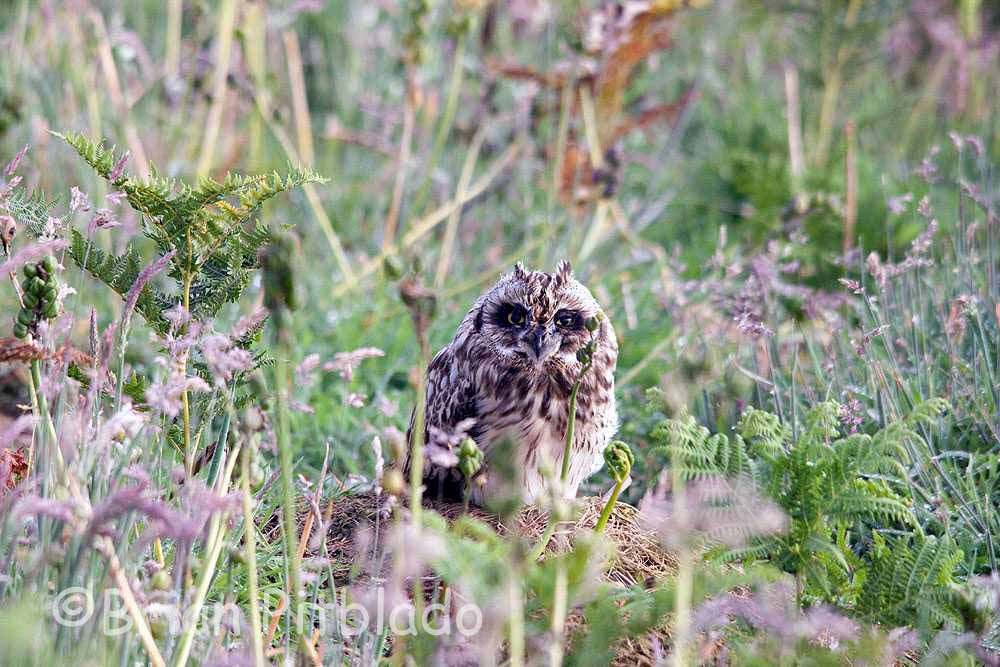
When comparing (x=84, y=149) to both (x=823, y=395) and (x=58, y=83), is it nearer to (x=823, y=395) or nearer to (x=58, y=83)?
→ (x=823, y=395)

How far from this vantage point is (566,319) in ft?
10.4

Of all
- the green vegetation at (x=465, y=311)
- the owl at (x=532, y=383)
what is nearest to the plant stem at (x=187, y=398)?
the green vegetation at (x=465, y=311)

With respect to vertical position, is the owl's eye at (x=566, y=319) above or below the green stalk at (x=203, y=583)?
above

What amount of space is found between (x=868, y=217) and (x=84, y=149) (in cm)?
374

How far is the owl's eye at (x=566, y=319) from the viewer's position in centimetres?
314

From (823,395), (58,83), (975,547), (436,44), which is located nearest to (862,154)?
(436,44)

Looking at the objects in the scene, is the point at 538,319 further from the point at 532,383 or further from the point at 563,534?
the point at 563,534

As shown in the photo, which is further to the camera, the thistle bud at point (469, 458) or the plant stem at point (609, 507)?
the plant stem at point (609, 507)

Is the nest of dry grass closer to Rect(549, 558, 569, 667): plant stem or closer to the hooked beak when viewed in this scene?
the hooked beak

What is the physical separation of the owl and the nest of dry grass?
0.09 metres

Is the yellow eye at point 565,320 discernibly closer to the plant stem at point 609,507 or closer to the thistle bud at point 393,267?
the plant stem at point 609,507

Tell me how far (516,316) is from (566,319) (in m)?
0.14

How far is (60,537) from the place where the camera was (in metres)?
2.08

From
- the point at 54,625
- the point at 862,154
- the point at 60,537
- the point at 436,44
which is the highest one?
the point at 436,44
